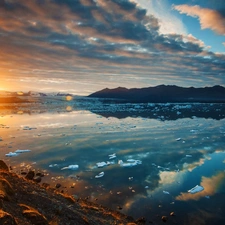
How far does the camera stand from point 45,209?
582 cm

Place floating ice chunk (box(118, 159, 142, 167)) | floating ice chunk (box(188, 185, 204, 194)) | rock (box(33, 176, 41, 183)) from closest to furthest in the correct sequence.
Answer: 1. floating ice chunk (box(188, 185, 204, 194))
2. rock (box(33, 176, 41, 183))
3. floating ice chunk (box(118, 159, 142, 167))

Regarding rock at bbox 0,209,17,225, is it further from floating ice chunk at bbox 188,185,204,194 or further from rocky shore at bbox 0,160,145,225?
floating ice chunk at bbox 188,185,204,194

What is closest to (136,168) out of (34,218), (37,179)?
(37,179)

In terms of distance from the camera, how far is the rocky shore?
5035 mm

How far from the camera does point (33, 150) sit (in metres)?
14.3

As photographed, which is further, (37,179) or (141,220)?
(37,179)

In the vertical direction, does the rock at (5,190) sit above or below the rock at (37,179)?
above

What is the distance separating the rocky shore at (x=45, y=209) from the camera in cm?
504

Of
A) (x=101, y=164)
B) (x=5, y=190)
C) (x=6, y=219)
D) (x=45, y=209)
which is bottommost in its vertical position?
(x=101, y=164)

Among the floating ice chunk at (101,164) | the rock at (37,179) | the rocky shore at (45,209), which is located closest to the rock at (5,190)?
the rocky shore at (45,209)

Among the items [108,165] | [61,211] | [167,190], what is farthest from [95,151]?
[61,211]

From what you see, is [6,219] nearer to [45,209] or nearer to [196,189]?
[45,209]

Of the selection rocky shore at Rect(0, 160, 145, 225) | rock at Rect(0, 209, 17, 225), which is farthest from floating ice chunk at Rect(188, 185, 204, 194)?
rock at Rect(0, 209, 17, 225)

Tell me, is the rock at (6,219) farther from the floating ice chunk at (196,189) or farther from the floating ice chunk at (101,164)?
the floating ice chunk at (101,164)
